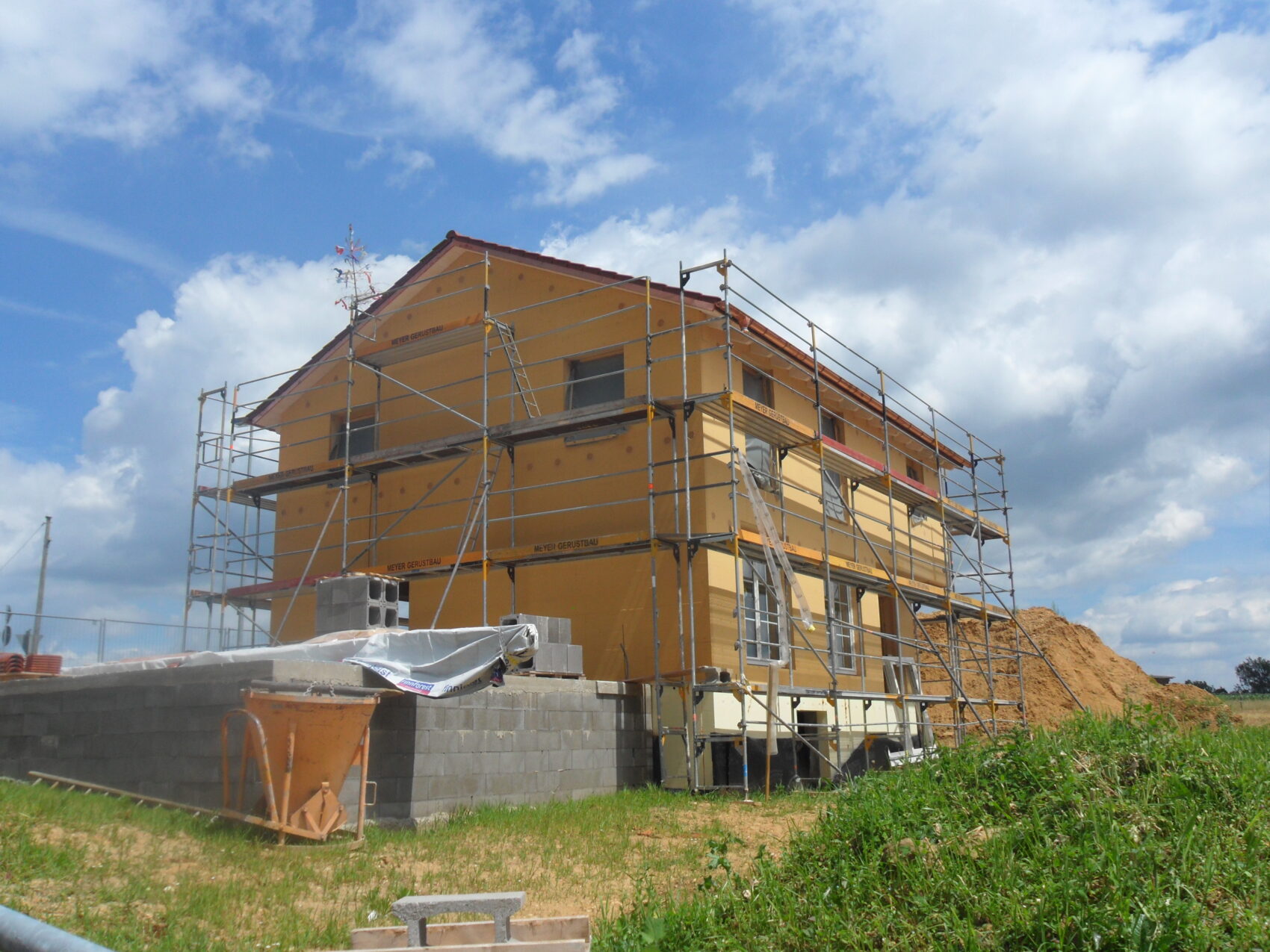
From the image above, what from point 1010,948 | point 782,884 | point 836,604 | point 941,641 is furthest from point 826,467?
point 1010,948

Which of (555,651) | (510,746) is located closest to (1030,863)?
(510,746)

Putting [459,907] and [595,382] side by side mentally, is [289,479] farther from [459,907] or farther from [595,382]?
[459,907]

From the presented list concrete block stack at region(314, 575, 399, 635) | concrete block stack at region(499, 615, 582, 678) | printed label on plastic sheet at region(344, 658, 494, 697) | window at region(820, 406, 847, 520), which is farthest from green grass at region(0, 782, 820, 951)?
window at region(820, 406, 847, 520)

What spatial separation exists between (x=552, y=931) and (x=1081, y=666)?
2368cm

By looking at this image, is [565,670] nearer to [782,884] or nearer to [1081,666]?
[782,884]

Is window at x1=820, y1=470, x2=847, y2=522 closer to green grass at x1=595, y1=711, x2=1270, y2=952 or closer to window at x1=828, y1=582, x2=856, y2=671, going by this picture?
window at x1=828, y1=582, x2=856, y2=671

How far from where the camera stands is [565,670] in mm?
13008

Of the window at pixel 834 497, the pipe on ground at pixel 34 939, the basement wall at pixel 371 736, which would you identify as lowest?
the pipe on ground at pixel 34 939

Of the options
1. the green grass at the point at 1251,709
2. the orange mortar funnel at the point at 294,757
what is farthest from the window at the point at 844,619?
the green grass at the point at 1251,709

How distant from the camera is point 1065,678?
24.7 meters

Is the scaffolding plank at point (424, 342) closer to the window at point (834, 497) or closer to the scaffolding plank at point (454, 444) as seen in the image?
the scaffolding plank at point (454, 444)

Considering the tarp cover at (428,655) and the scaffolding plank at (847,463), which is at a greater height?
the scaffolding plank at (847,463)

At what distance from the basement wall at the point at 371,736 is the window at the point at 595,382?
491cm

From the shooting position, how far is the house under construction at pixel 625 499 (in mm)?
14086
